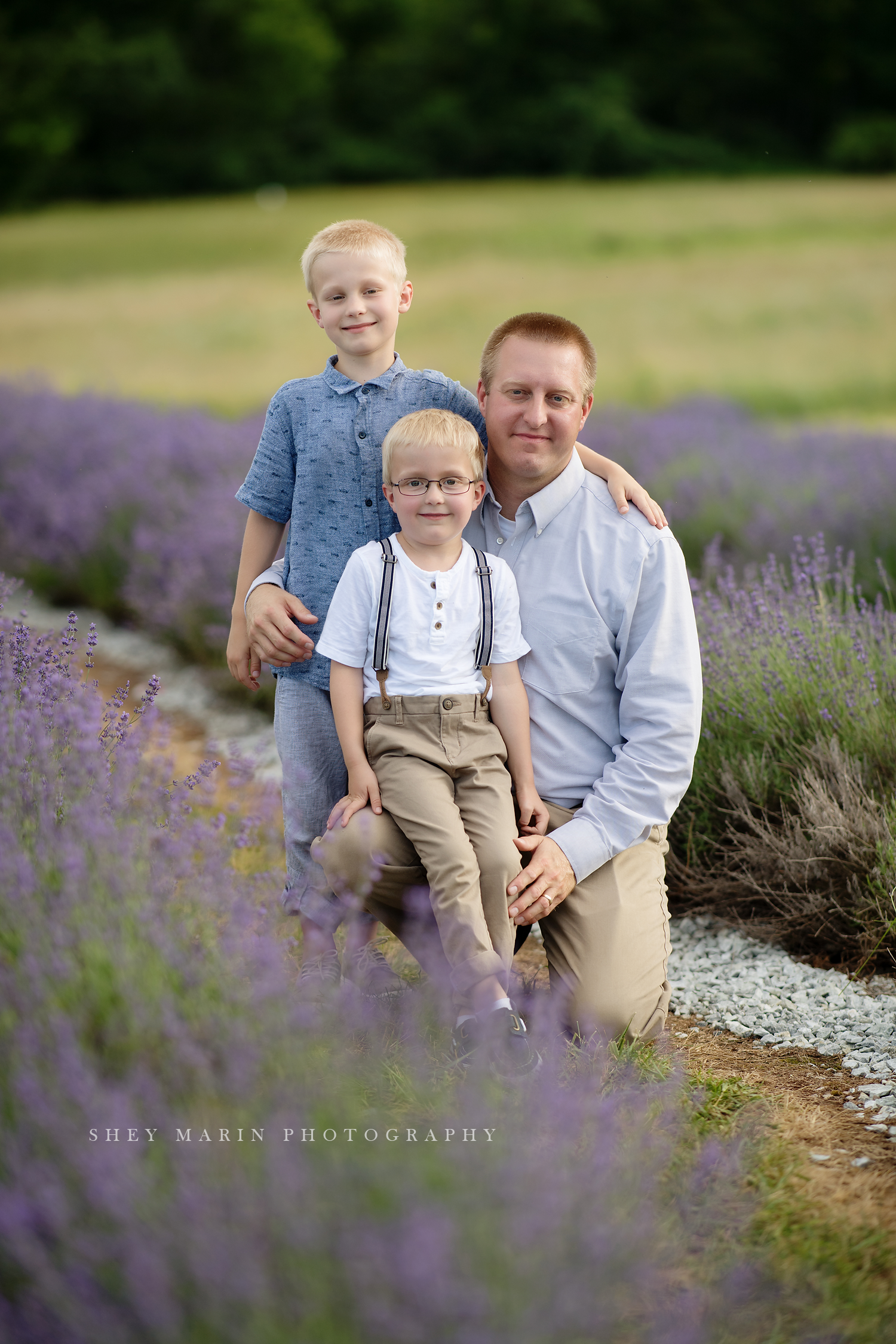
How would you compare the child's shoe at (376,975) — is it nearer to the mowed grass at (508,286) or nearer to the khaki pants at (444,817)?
the khaki pants at (444,817)

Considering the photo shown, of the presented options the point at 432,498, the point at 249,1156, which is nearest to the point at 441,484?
the point at 432,498

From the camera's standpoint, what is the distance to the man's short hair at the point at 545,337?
242cm

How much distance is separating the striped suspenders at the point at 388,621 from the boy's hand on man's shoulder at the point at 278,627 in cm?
→ 21

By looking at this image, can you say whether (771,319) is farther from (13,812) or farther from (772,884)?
(13,812)

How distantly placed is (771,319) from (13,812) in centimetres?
1429

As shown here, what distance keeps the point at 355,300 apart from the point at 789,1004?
187 cm

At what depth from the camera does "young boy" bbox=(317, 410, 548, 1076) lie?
7.27 feet

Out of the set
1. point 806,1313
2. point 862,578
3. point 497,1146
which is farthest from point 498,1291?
point 862,578

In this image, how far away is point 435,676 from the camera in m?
2.28

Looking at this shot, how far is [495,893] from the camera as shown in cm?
222

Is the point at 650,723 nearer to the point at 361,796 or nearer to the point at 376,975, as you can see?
the point at 361,796

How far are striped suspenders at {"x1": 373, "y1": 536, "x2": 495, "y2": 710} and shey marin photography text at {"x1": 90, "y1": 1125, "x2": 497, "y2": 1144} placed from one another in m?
1.04

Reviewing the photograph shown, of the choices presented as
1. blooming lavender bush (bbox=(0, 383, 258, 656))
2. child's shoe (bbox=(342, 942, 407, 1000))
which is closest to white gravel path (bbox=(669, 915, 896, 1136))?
child's shoe (bbox=(342, 942, 407, 1000))

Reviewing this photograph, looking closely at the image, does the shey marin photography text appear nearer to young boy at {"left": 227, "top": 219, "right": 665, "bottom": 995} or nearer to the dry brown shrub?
young boy at {"left": 227, "top": 219, "right": 665, "bottom": 995}
